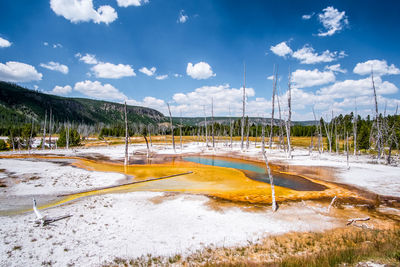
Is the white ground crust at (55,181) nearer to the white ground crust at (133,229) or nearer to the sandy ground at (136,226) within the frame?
the sandy ground at (136,226)

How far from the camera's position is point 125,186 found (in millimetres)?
20297

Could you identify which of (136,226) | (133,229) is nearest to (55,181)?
(136,226)

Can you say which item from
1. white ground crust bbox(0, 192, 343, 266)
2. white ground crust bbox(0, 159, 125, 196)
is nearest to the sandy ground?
white ground crust bbox(0, 192, 343, 266)

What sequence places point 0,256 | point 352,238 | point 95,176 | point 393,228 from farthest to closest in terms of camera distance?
point 95,176 → point 393,228 → point 352,238 → point 0,256

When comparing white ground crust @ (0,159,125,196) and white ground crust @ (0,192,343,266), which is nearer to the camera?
white ground crust @ (0,192,343,266)

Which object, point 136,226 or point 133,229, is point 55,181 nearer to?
point 136,226

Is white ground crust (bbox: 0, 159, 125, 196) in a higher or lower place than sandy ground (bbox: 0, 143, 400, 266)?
higher

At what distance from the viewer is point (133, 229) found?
37.0 feet

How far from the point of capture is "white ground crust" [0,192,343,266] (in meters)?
8.96

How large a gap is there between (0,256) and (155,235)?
6449 mm

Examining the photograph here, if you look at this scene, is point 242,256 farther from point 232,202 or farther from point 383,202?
point 383,202

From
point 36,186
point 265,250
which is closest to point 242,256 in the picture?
point 265,250

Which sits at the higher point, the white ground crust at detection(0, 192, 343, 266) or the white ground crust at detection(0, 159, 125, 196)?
the white ground crust at detection(0, 159, 125, 196)

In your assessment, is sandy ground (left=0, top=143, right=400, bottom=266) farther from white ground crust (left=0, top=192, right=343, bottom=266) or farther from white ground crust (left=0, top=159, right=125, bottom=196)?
white ground crust (left=0, top=159, right=125, bottom=196)
